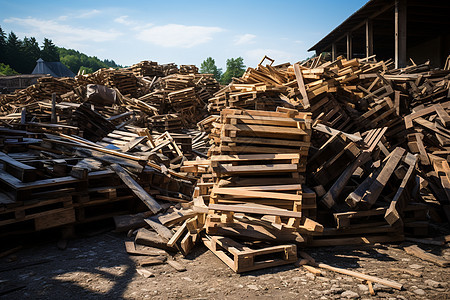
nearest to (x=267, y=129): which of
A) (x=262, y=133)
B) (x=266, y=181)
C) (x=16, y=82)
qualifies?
(x=262, y=133)

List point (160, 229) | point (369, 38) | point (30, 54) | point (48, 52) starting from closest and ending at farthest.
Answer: point (160, 229) → point (369, 38) → point (30, 54) → point (48, 52)

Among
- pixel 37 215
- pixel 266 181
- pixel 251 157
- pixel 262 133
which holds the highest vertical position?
pixel 262 133

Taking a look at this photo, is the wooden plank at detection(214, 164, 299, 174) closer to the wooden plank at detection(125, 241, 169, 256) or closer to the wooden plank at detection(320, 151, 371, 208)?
the wooden plank at detection(320, 151, 371, 208)

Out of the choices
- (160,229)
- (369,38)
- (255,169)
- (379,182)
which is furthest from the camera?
(369,38)

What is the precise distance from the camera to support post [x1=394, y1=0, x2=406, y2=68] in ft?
50.0

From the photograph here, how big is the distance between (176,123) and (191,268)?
9.28 metres

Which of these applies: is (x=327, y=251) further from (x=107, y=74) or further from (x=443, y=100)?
(x=107, y=74)

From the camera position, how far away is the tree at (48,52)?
6138 cm

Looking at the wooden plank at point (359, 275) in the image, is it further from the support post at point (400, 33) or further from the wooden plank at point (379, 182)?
the support post at point (400, 33)

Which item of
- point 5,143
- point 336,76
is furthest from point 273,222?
point 5,143

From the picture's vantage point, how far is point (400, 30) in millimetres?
15391

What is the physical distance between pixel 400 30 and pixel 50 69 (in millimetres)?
57893

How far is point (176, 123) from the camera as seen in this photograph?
12.9 metres

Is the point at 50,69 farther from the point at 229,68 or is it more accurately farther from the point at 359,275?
the point at 359,275
